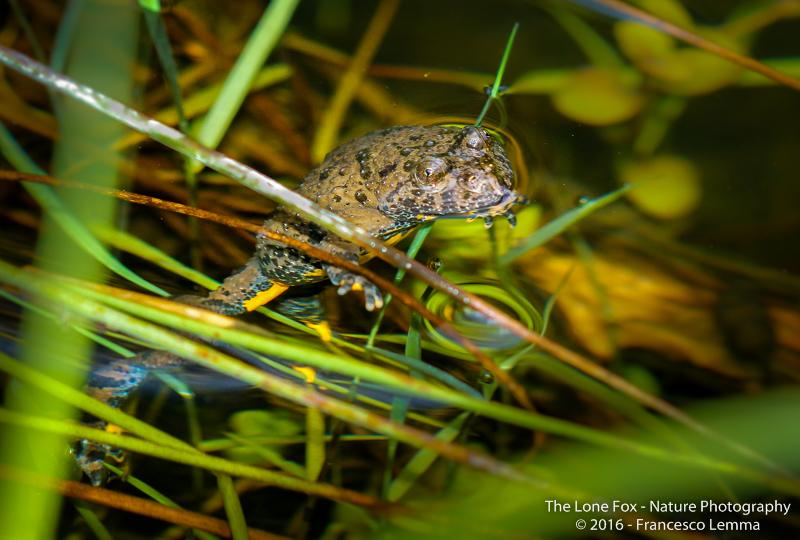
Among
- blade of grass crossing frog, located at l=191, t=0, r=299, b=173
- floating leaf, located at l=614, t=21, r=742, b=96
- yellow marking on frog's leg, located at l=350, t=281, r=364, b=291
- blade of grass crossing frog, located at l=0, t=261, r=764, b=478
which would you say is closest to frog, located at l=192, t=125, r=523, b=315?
yellow marking on frog's leg, located at l=350, t=281, r=364, b=291

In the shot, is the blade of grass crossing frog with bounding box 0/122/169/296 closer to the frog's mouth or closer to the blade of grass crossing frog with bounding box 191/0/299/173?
the blade of grass crossing frog with bounding box 191/0/299/173

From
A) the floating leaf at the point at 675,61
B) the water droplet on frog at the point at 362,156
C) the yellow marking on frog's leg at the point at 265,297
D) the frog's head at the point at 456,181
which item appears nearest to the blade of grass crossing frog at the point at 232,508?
the yellow marking on frog's leg at the point at 265,297

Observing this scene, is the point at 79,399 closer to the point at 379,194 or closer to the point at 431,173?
the point at 379,194

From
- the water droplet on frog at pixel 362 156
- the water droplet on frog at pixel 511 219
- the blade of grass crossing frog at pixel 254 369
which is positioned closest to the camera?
the blade of grass crossing frog at pixel 254 369

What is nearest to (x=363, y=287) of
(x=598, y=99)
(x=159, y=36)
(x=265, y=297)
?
(x=265, y=297)

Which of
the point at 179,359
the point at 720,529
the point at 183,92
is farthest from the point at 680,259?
the point at 183,92

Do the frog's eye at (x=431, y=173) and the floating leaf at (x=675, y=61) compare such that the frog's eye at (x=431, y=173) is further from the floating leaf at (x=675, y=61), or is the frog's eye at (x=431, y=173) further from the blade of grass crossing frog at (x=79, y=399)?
the floating leaf at (x=675, y=61)
